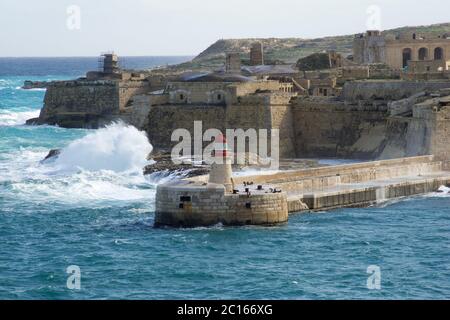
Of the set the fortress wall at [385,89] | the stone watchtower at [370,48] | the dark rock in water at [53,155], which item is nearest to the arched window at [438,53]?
the stone watchtower at [370,48]

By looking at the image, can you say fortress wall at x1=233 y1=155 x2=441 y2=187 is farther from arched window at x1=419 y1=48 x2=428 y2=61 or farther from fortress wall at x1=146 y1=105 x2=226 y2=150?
arched window at x1=419 y1=48 x2=428 y2=61

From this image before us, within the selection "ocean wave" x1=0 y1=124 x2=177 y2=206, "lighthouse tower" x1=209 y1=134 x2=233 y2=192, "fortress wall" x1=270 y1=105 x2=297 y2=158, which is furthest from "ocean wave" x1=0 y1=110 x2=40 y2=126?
"lighthouse tower" x1=209 y1=134 x2=233 y2=192

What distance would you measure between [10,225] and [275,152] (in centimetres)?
1393

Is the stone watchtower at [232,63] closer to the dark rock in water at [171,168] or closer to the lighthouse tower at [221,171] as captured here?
the dark rock in water at [171,168]

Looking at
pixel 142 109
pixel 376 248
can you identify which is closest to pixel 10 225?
pixel 376 248

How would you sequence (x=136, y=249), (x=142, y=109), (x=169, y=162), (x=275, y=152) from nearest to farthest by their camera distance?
(x=136, y=249), (x=169, y=162), (x=275, y=152), (x=142, y=109)

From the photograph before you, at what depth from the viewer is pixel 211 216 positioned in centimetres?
3128

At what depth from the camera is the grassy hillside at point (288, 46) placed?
104500 mm

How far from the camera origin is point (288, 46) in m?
125

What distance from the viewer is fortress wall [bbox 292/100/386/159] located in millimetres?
44500

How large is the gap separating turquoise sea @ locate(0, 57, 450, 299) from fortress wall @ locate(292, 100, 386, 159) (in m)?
7.53

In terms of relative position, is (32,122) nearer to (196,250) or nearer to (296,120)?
(296,120)

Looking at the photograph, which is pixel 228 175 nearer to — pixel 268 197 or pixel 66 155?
pixel 268 197

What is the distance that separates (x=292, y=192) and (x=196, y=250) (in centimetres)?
645
